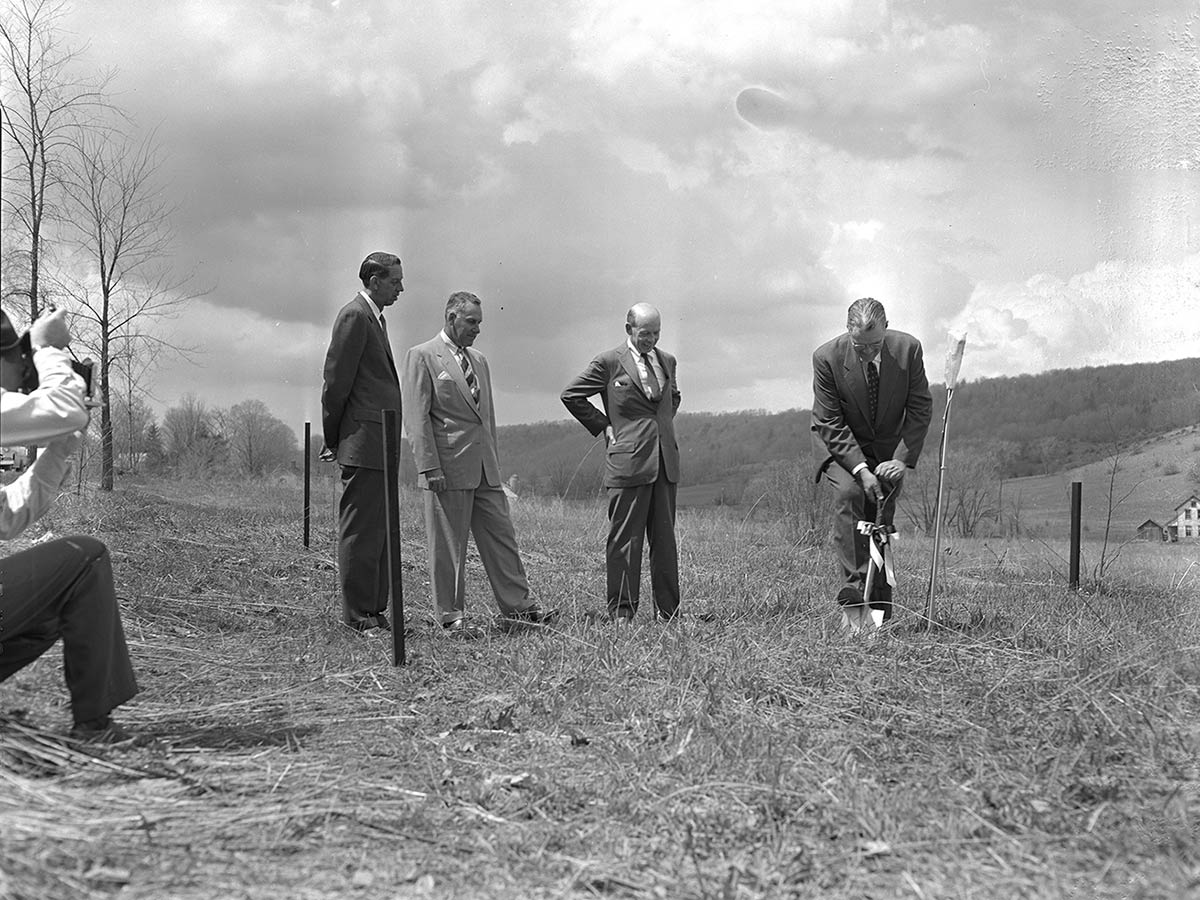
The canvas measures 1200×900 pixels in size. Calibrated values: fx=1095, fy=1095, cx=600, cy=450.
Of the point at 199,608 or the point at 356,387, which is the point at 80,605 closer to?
the point at 356,387

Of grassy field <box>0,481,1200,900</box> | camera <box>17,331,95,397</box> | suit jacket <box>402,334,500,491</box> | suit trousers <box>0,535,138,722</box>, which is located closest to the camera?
grassy field <box>0,481,1200,900</box>

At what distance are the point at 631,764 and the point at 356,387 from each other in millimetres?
3340

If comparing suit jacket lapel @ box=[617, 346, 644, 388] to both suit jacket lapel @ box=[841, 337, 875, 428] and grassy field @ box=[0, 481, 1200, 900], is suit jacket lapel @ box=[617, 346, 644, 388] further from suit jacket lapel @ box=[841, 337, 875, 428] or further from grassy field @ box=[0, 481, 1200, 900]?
grassy field @ box=[0, 481, 1200, 900]

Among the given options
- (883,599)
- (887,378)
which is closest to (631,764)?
(883,599)

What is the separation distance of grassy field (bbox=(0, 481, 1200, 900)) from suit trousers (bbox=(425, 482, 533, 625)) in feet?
0.96

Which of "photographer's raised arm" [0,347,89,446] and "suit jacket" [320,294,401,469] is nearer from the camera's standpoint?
"photographer's raised arm" [0,347,89,446]

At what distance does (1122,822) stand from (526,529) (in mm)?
12310

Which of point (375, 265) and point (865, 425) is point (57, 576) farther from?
point (865, 425)

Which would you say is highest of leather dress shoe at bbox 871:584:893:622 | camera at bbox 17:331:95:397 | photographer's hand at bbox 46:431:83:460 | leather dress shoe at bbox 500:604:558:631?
camera at bbox 17:331:95:397

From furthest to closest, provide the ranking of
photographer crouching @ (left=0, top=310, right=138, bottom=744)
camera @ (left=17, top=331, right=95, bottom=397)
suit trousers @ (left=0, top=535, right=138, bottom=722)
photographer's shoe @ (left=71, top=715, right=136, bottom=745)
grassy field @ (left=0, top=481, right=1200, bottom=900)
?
photographer's shoe @ (left=71, top=715, right=136, bottom=745) < suit trousers @ (left=0, top=535, right=138, bottom=722) < camera @ (left=17, top=331, right=95, bottom=397) < photographer crouching @ (left=0, top=310, right=138, bottom=744) < grassy field @ (left=0, top=481, right=1200, bottom=900)

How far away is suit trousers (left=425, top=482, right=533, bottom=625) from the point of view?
21.5 ft

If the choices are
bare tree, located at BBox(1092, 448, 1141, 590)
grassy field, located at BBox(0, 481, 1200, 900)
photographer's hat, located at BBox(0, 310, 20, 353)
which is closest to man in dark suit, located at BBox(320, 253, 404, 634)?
grassy field, located at BBox(0, 481, 1200, 900)

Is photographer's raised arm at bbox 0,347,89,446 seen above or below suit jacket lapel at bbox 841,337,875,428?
below

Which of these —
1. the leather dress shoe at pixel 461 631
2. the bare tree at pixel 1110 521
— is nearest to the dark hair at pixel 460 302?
the leather dress shoe at pixel 461 631
